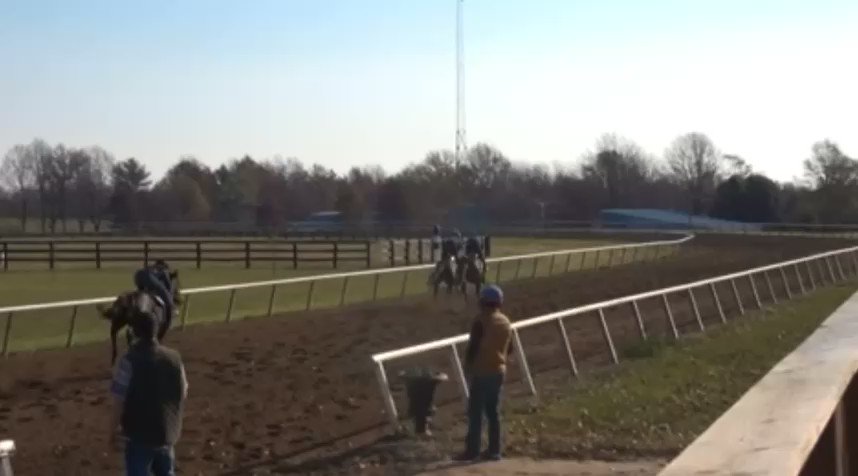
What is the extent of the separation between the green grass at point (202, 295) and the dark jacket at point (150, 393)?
1298 cm

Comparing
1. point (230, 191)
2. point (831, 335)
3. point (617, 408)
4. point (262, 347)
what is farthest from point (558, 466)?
point (230, 191)

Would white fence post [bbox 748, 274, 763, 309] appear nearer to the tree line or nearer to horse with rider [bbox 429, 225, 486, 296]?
horse with rider [bbox 429, 225, 486, 296]

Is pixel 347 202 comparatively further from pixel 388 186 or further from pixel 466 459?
pixel 466 459

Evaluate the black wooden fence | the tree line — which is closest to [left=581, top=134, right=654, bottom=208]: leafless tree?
the tree line

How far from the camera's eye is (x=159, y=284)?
59.6 feet

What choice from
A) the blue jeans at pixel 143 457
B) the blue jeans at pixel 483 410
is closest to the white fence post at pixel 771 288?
the blue jeans at pixel 483 410

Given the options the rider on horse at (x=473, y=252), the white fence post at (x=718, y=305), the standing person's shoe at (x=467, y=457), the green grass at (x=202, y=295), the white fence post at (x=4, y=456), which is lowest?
the green grass at (x=202, y=295)

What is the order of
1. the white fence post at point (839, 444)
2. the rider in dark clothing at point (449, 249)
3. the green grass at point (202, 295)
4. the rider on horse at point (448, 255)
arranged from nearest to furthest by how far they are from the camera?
1. the white fence post at point (839, 444)
2. the green grass at point (202, 295)
3. the rider on horse at point (448, 255)
4. the rider in dark clothing at point (449, 249)

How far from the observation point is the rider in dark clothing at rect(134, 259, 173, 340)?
693 inches

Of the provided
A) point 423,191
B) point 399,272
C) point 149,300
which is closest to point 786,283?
point 399,272

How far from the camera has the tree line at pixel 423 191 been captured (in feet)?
335

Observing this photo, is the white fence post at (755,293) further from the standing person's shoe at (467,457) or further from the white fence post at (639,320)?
the standing person's shoe at (467,457)

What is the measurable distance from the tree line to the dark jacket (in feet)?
242

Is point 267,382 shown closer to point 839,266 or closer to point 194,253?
point 839,266
